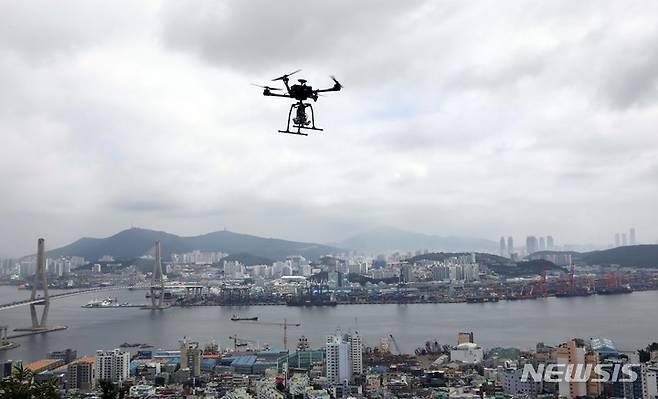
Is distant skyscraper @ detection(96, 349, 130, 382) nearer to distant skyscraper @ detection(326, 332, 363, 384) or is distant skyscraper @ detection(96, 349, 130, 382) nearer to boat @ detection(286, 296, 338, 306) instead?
distant skyscraper @ detection(326, 332, 363, 384)

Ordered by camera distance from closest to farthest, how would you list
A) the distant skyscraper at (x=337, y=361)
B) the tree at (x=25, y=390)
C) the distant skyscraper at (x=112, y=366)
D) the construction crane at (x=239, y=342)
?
the tree at (x=25, y=390) → the distant skyscraper at (x=337, y=361) → the distant skyscraper at (x=112, y=366) → the construction crane at (x=239, y=342)

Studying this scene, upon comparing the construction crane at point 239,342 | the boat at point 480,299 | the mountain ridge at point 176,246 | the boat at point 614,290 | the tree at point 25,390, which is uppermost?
the mountain ridge at point 176,246

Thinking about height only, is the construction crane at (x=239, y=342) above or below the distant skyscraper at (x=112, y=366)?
below

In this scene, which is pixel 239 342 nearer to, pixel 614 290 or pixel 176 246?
pixel 614 290

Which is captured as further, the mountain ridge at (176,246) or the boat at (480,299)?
the mountain ridge at (176,246)

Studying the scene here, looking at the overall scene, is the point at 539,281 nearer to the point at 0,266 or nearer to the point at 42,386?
the point at 42,386

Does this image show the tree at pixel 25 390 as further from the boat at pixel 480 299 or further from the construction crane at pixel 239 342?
the boat at pixel 480 299

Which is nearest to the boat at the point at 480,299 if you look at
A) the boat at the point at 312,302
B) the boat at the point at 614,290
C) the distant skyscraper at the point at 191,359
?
the boat at the point at 614,290

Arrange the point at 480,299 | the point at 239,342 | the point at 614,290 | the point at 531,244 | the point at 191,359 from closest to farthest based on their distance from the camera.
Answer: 1. the point at 191,359
2. the point at 239,342
3. the point at 480,299
4. the point at 614,290
5. the point at 531,244

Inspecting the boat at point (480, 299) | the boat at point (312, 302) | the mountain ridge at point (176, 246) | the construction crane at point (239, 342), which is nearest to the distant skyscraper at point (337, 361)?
the construction crane at point (239, 342)

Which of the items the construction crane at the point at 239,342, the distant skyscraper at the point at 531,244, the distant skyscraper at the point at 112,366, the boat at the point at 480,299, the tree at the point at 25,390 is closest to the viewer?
the tree at the point at 25,390

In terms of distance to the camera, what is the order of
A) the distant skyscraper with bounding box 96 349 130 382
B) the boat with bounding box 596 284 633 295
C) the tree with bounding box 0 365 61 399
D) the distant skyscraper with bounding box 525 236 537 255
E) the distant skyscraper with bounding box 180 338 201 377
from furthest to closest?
the distant skyscraper with bounding box 525 236 537 255 < the boat with bounding box 596 284 633 295 < the distant skyscraper with bounding box 180 338 201 377 < the distant skyscraper with bounding box 96 349 130 382 < the tree with bounding box 0 365 61 399

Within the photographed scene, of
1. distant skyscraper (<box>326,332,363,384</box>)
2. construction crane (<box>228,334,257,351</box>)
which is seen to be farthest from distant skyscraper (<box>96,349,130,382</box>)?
construction crane (<box>228,334,257,351</box>)

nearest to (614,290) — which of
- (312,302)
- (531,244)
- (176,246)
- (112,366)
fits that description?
(312,302)
